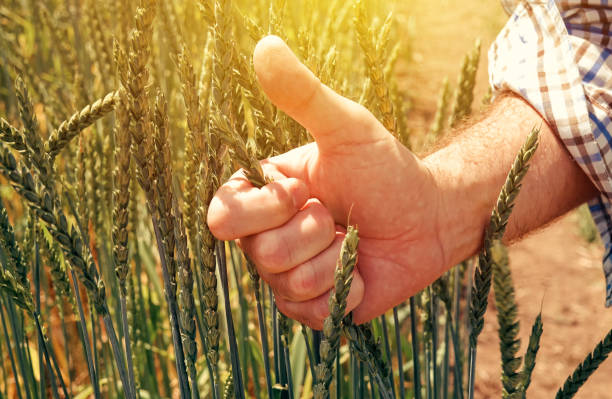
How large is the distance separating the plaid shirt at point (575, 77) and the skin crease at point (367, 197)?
0.12 ft

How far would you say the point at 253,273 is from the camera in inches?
26.7

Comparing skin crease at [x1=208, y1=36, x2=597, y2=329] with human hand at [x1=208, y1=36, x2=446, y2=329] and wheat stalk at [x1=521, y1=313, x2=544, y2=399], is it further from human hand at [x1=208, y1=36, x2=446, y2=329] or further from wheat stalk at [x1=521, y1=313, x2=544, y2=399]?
wheat stalk at [x1=521, y1=313, x2=544, y2=399]

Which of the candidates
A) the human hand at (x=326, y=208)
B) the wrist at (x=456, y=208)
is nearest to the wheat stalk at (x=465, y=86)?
the wrist at (x=456, y=208)

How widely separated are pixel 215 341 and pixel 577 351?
1.62 metres

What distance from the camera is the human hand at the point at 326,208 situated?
2.09 feet

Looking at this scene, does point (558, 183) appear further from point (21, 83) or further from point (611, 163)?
point (21, 83)

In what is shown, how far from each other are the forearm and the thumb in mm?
190

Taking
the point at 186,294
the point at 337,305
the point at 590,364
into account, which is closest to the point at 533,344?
the point at 590,364

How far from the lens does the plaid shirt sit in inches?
35.7

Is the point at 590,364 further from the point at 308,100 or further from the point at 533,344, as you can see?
the point at 308,100

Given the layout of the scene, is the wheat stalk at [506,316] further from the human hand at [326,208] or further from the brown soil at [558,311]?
the brown soil at [558,311]

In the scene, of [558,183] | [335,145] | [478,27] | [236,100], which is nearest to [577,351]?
[558,183]

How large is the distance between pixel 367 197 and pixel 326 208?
67 millimetres

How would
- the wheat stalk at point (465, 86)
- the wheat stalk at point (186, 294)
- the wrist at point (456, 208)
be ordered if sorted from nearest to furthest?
the wheat stalk at point (186, 294) < the wrist at point (456, 208) < the wheat stalk at point (465, 86)
